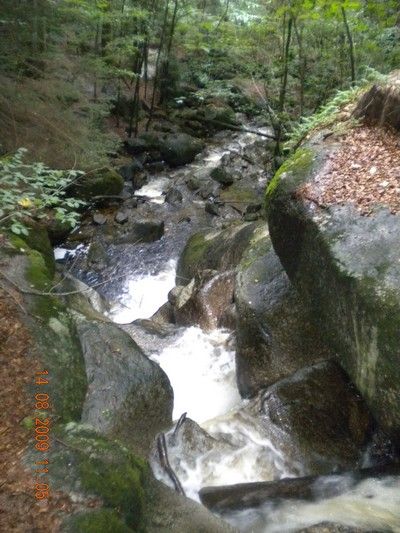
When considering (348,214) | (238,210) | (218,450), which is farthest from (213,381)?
(238,210)

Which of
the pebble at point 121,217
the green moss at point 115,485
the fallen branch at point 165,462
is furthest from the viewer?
the pebble at point 121,217

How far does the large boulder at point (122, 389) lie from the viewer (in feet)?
14.6

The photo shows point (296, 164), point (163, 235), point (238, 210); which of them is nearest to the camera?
point (296, 164)

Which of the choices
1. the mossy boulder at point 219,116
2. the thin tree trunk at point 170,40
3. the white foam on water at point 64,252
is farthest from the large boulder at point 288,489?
the mossy boulder at point 219,116

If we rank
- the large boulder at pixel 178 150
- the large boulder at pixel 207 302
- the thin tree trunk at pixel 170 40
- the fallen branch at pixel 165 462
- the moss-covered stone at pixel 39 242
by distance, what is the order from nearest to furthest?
the fallen branch at pixel 165 462
the large boulder at pixel 207 302
the moss-covered stone at pixel 39 242
the large boulder at pixel 178 150
the thin tree trunk at pixel 170 40

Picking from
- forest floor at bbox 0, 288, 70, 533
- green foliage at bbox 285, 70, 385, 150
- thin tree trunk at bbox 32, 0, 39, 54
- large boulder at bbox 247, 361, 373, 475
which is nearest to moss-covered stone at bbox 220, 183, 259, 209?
green foliage at bbox 285, 70, 385, 150

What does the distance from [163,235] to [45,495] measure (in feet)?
29.8

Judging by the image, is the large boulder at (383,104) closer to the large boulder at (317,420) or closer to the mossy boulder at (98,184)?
the large boulder at (317,420)

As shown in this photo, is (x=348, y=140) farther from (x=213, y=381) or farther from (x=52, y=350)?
(x=52, y=350)

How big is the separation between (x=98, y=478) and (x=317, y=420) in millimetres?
2824

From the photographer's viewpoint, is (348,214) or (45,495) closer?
(45,495)

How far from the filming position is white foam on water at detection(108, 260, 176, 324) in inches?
357

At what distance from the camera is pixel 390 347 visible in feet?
12.0

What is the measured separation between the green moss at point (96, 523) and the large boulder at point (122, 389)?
5.06 ft
